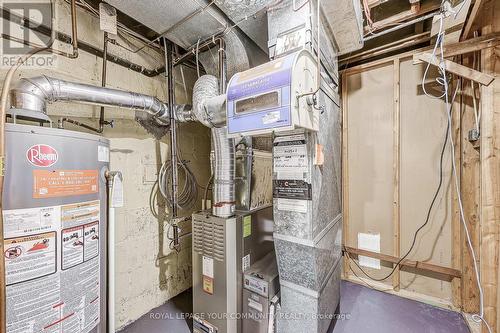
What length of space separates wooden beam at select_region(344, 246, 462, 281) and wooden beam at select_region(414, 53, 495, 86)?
168 centimetres

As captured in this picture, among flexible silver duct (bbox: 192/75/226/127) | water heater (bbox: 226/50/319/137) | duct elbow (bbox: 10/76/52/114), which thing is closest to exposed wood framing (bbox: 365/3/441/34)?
water heater (bbox: 226/50/319/137)

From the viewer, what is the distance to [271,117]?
3.61 ft

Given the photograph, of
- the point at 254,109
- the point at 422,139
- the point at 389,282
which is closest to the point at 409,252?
the point at 389,282

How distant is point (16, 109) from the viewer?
41.4 inches

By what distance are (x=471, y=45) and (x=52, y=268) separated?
3.13 m

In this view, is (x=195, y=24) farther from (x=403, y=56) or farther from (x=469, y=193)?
(x=469, y=193)

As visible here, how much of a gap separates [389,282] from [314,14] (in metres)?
2.70

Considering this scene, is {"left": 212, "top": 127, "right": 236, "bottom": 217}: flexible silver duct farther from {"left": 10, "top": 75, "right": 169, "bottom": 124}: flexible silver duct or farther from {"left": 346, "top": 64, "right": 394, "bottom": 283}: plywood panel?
{"left": 346, "top": 64, "right": 394, "bottom": 283}: plywood panel

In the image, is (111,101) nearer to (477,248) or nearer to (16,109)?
(16,109)

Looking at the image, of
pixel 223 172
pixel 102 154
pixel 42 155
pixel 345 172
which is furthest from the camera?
pixel 345 172

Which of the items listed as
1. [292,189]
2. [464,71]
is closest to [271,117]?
[292,189]

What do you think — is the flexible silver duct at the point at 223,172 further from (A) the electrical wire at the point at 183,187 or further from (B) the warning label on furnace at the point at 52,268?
(B) the warning label on furnace at the point at 52,268

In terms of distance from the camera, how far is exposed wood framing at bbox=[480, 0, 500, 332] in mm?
1597

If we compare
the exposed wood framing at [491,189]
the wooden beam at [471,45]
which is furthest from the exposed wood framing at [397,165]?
the exposed wood framing at [491,189]
